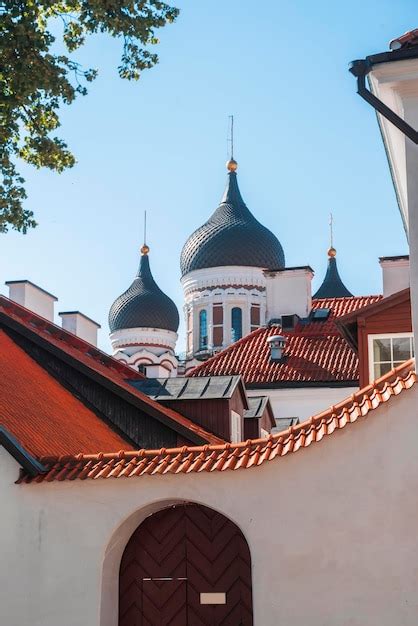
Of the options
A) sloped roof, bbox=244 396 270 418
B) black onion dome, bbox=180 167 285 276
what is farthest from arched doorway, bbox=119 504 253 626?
black onion dome, bbox=180 167 285 276

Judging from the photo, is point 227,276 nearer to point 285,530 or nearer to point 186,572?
point 186,572

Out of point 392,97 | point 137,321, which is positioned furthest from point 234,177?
point 392,97

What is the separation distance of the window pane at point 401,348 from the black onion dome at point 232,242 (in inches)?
1582

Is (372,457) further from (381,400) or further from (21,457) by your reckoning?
(21,457)

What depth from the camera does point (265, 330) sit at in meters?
32.7

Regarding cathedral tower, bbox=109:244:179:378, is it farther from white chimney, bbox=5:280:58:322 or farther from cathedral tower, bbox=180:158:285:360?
white chimney, bbox=5:280:58:322

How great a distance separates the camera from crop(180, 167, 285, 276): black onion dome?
59906 mm

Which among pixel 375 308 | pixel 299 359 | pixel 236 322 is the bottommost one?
pixel 299 359

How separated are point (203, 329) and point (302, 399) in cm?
3095

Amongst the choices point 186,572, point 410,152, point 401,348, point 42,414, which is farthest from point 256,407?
point 410,152

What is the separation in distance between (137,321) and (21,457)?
172 feet

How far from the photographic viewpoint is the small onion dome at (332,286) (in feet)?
183

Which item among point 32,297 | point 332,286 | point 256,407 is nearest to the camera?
point 256,407

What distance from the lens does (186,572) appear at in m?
10.8
